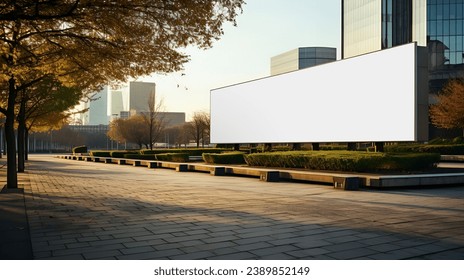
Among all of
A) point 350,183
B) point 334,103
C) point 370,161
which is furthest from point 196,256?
point 334,103

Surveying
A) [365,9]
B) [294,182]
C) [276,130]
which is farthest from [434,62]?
[294,182]

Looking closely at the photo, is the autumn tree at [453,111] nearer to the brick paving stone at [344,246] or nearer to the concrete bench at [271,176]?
the concrete bench at [271,176]

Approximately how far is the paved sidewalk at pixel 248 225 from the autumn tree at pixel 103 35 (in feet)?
11.8

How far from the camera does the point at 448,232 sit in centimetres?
642

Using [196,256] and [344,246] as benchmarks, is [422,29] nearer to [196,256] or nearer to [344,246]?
[344,246]

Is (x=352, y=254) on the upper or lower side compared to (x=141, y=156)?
lower

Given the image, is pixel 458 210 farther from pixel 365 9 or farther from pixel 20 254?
pixel 365 9

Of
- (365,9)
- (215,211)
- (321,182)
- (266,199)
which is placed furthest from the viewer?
(365,9)

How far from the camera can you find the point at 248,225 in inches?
277

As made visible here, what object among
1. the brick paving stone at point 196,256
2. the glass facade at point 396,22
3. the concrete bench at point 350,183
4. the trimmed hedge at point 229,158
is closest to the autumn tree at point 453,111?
the trimmed hedge at point 229,158

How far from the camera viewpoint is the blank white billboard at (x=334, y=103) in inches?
721

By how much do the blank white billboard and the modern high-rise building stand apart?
35.9 metres

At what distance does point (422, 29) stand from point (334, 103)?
4992cm

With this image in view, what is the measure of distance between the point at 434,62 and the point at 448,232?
61968 mm
